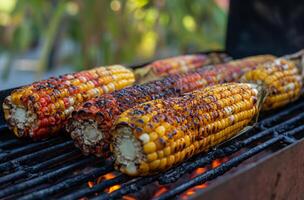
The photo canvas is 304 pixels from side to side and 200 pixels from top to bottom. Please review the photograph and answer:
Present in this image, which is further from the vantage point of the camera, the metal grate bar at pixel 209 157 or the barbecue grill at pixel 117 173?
the metal grate bar at pixel 209 157

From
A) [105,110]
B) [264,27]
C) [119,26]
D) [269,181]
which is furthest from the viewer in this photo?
[119,26]

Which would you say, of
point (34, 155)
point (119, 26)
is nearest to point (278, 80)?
point (34, 155)

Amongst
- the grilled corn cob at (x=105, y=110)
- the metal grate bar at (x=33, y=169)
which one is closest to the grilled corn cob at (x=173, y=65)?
the grilled corn cob at (x=105, y=110)

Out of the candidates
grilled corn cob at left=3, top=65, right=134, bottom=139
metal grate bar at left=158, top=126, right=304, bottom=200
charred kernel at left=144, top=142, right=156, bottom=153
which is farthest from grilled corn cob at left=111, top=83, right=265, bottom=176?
grilled corn cob at left=3, top=65, right=134, bottom=139

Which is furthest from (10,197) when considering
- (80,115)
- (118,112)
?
(118,112)

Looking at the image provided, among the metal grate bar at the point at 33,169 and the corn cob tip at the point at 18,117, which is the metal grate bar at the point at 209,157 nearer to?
the metal grate bar at the point at 33,169

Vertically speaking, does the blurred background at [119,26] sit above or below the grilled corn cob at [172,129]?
above

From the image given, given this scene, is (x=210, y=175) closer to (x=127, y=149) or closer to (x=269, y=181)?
(x=269, y=181)
